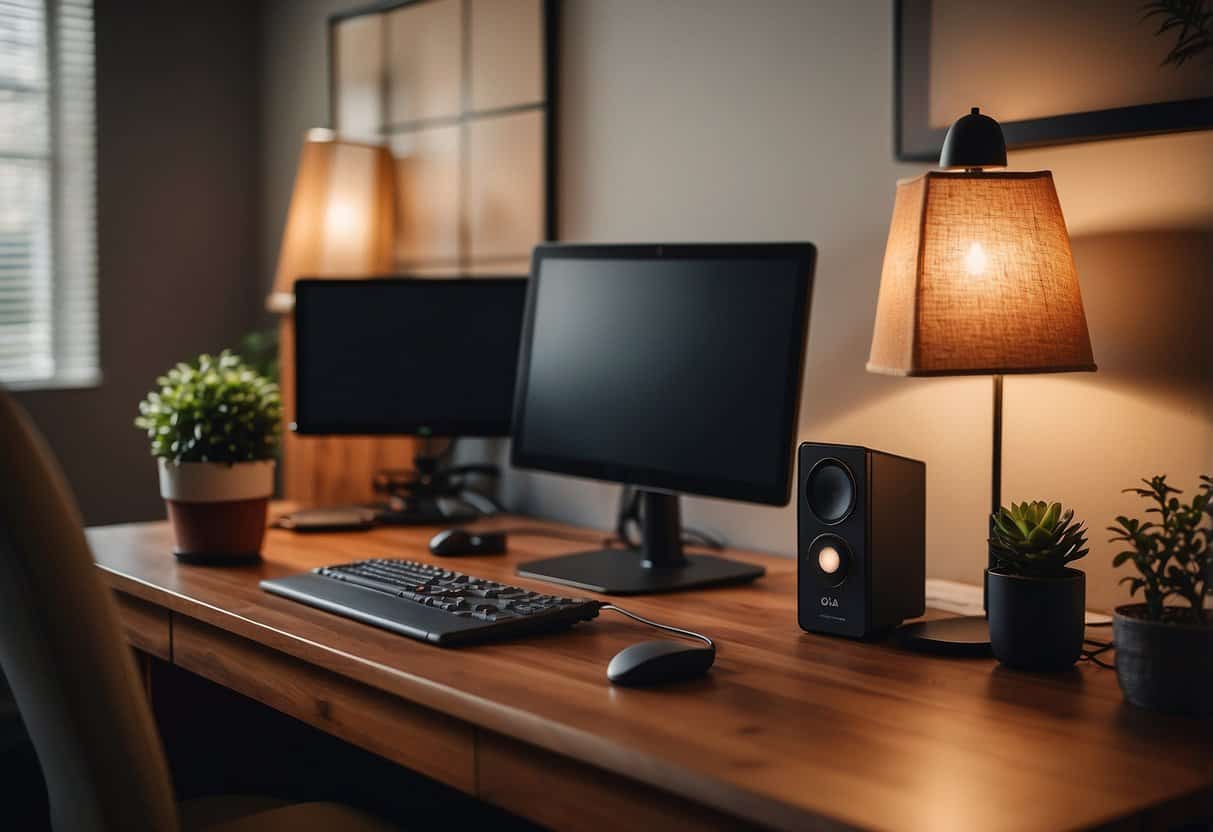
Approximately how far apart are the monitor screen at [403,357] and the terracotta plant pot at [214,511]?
1.32 ft

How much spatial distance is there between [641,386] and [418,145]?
119 centimetres

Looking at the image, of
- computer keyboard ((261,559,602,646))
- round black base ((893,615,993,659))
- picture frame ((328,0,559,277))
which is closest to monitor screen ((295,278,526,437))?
picture frame ((328,0,559,277))

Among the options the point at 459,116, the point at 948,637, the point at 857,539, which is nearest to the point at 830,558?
the point at 857,539

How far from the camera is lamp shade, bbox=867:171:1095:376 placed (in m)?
1.50

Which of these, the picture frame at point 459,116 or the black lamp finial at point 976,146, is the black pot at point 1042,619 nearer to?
the black lamp finial at point 976,146

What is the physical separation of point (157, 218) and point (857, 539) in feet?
7.91

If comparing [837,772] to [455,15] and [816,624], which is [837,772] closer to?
[816,624]

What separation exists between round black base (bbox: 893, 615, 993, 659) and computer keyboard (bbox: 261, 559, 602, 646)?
377 millimetres

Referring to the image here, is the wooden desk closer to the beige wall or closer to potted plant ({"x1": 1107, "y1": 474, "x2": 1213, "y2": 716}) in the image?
potted plant ({"x1": 1107, "y1": 474, "x2": 1213, "y2": 716})

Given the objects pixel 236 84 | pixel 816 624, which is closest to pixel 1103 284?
pixel 816 624

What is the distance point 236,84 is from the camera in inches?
135

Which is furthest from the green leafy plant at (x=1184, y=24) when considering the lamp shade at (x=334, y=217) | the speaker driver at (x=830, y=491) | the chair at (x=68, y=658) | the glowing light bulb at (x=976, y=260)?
the lamp shade at (x=334, y=217)

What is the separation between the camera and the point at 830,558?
1.53 m

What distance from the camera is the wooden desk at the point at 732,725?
3.28 ft
